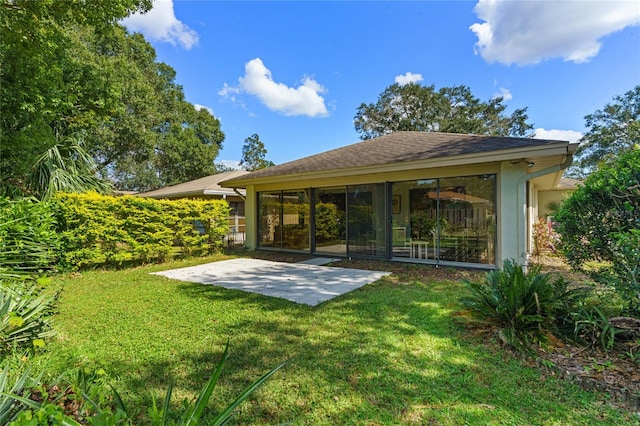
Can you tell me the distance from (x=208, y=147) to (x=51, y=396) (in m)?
24.9

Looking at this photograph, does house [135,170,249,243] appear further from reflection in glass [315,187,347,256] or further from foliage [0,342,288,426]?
foliage [0,342,288,426]

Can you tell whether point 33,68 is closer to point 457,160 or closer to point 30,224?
point 30,224

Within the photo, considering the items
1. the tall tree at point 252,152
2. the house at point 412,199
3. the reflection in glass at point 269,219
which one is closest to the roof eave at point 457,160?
the house at point 412,199

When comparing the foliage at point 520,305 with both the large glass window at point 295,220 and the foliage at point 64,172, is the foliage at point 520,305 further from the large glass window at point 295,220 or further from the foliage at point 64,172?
the foliage at point 64,172

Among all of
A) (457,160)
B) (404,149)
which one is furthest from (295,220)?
(457,160)

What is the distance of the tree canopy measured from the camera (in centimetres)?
706

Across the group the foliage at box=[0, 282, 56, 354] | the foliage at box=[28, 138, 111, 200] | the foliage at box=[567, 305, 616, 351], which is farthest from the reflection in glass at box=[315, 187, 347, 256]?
the foliage at box=[0, 282, 56, 354]

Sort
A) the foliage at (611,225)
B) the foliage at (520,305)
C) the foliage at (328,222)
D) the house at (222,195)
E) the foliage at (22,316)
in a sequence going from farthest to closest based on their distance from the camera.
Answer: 1. the house at (222,195)
2. the foliage at (328,222)
3. the foliage at (520,305)
4. the foliage at (611,225)
5. the foliage at (22,316)

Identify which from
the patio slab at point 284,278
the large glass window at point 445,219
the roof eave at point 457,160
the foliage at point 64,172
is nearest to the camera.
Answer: the patio slab at point 284,278

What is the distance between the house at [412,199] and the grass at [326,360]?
3.19 m

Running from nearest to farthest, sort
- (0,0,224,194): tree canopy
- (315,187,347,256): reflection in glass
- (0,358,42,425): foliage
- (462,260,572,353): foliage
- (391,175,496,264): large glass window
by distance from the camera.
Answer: (0,358,42,425): foliage
(462,260,572,353): foliage
(0,0,224,194): tree canopy
(391,175,496,264): large glass window
(315,187,347,256): reflection in glass

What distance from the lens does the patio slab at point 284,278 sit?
555 centimetres

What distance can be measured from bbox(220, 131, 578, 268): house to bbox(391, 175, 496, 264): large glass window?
2 cm

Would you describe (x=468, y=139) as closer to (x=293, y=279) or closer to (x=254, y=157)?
(x=293, y=279)
